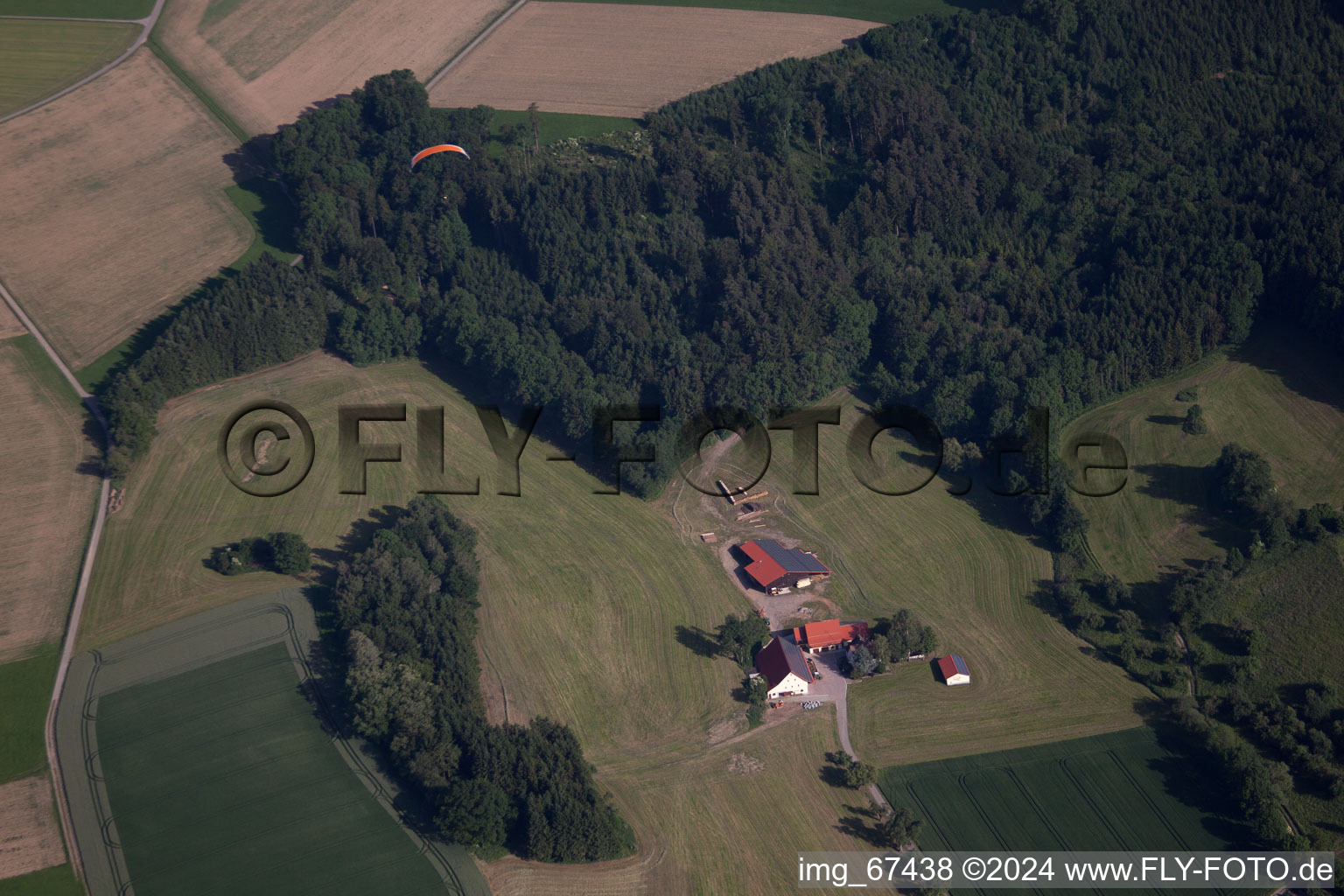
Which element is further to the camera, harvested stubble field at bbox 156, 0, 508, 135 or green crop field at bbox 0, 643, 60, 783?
harvested stubble field at bbox 156, 0, 508, 135

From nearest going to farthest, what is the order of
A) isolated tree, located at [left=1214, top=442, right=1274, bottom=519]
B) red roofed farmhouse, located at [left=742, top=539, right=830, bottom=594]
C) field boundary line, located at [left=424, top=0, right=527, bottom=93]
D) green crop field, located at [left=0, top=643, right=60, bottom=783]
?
green crop field, located at [left=0, top=643, right=60, bottom=783] → red roofed farmhouse, located at [left=742, top=539, right=830, bottom=594] → isolated tree, located at [left=1214, top=442, right=1274, bottom=519] → field boundary line, located at [left=424, top=0, right=527, bottom=93]

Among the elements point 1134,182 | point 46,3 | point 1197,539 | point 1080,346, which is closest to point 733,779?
point 1197,539

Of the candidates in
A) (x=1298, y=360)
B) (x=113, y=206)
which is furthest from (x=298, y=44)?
(x=1298, y=360)

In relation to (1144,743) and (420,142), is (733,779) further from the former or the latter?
(420,142)

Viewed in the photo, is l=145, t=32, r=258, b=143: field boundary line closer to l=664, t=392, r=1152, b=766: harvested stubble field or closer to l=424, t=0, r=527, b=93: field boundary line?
l=424, t=0, r=527, b=93: field boundary line

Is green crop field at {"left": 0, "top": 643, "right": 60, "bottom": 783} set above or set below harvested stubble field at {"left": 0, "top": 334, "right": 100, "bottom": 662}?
below

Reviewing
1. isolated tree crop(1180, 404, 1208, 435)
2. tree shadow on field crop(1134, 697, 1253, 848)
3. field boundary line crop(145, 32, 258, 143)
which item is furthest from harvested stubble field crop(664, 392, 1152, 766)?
field boundary line crop(145, 32, 258, 143)
